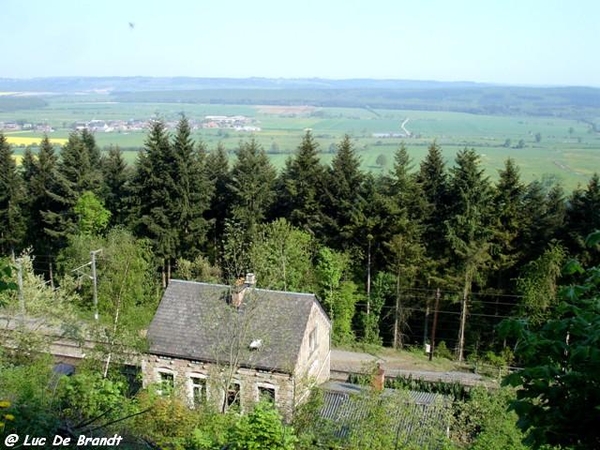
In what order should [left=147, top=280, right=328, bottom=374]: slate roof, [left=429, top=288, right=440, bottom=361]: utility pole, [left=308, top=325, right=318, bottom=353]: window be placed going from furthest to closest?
[left=429, top=288, right=440, bottom=361]: utility pole, [left=308, top=325, right=318, bottom=353]: window, [left=147, top=280, right=328, bottom=374]: slate roof

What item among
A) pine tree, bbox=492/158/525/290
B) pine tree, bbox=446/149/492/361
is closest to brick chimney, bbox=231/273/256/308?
pine tree, bbox=446/149/492/361

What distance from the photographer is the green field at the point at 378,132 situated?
84.0 m

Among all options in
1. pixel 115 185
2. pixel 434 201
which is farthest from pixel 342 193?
pixel 115 185

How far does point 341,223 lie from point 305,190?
280 centimetres

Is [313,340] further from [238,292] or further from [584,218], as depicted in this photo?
[584,218]

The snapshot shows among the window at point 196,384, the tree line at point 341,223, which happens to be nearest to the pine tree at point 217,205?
the tree line at point 341,223

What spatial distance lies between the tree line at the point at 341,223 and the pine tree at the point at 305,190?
0.27ft

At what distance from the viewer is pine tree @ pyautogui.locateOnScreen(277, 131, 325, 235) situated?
3378 cm

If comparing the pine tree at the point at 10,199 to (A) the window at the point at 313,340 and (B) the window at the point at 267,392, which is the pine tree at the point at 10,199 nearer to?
(A) the window at the point at 313,340

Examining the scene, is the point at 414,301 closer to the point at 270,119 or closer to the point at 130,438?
the point at 130,438

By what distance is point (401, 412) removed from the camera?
17.5 meters

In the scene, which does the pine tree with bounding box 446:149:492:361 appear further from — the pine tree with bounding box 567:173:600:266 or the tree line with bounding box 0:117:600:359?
the pine tree with bounding box 567:173:600:266

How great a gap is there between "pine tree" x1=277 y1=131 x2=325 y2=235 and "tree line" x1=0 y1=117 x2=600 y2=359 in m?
0.08


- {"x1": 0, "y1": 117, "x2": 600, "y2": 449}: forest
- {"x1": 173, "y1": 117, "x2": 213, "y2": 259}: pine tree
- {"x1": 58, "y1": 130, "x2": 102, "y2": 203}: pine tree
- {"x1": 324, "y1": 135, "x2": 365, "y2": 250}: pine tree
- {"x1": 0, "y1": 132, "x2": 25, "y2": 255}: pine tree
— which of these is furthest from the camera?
{"x1": 0, "y1": 132, "x2": 25, "y2": 255}: pine tree
